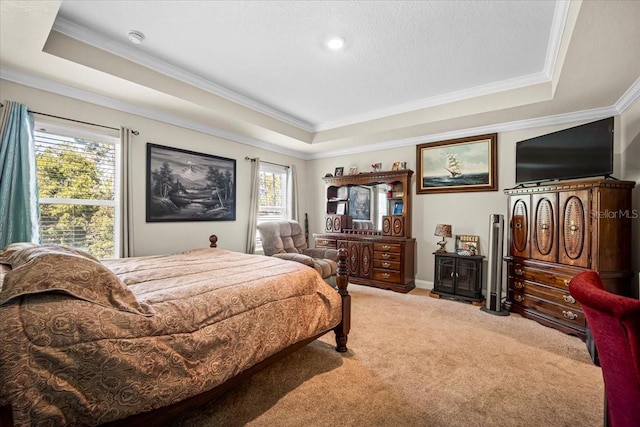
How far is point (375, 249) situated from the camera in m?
4.64

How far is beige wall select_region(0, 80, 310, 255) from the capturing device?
282 centimetres

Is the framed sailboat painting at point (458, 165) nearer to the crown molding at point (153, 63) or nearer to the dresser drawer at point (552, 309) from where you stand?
the dresser drawer at point (552, 309)

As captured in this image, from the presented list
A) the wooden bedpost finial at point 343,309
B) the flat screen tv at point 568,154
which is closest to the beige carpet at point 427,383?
the wooden bedpost finial at point 343,309

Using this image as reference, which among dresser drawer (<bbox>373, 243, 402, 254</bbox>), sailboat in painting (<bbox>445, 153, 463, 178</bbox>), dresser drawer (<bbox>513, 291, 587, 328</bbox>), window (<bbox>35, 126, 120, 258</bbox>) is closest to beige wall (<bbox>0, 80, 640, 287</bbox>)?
window (<bbox>35, 126, 120, 258</bbox>)

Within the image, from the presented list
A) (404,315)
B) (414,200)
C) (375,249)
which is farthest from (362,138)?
(404,315)

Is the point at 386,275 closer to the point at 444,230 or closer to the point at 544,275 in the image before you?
the point at 444,230

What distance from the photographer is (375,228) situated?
4.93 meters

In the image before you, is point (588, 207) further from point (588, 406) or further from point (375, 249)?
point (375, 249)

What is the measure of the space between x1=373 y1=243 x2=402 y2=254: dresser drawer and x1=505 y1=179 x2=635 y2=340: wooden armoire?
58.5 inches

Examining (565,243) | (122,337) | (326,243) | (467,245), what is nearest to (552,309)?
(565,243)

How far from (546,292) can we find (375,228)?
2.46 metres

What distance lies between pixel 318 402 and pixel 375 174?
3.73 metres

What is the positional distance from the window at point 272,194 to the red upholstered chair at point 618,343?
4444 mm

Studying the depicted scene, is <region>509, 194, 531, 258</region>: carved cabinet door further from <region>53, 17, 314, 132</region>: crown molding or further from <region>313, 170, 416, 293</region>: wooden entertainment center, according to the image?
<region>53, 17, 314, 132</region>: crown molding
